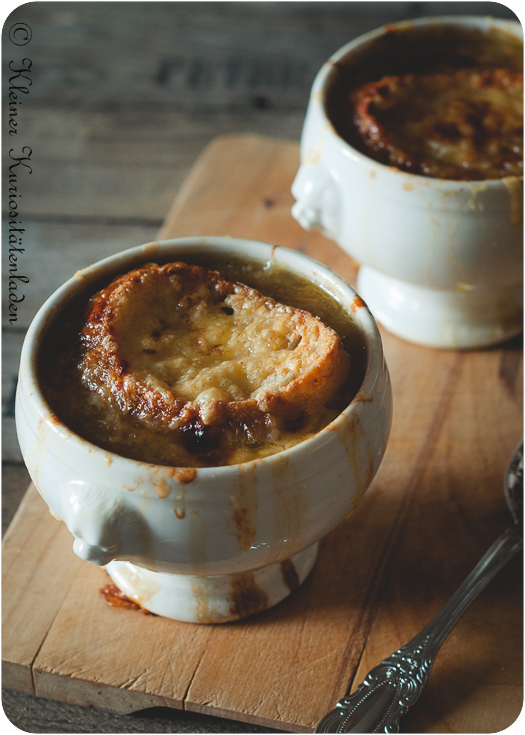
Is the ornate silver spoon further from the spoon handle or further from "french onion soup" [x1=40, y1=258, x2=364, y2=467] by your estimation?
"french onion soup" [x1=40, y1=258, x2=364, y2=467]

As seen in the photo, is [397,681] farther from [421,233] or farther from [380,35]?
[380,35]

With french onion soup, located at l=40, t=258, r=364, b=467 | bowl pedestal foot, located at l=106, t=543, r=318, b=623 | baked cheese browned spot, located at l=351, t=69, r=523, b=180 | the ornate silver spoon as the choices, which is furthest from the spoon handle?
baked cheese browned spot, located at l=351, t=69, r=523, b=180

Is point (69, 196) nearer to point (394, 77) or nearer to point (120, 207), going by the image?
point (120, 207)

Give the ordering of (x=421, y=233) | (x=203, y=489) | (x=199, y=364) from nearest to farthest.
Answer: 1. (x=203, y=489)
2. (x=199, y=364)
3. (x=421, y=233)

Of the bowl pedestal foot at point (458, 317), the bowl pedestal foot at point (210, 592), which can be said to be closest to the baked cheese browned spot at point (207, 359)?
the bowl pedestal foot at point (210, 592)

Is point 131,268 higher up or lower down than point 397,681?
higher up

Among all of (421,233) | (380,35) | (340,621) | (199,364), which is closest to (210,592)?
(340,621)
